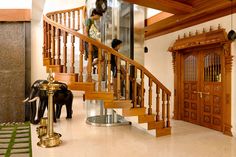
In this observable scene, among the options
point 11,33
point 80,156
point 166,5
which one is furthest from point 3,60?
point 166,5

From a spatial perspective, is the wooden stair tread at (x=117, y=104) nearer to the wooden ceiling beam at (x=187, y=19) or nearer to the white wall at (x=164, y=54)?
the wooden ceiling beam at (x=187, y=19)

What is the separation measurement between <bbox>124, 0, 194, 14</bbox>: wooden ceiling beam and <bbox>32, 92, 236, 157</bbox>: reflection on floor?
8.41 feet

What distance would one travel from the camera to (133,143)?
4125 mm

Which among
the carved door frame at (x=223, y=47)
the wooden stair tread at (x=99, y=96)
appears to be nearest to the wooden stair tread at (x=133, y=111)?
the wooden stair tread at (x=99, y=96)

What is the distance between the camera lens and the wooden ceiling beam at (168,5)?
4125mm

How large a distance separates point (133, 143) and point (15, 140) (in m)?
2.19

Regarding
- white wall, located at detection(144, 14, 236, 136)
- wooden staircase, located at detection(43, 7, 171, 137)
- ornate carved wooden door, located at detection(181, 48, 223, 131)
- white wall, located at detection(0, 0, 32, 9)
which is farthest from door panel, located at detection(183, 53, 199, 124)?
white wall, located at detection(0, 0, 32, 9)

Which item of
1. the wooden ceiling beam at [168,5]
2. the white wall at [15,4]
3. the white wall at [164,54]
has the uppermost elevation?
the white wall at [15,4]

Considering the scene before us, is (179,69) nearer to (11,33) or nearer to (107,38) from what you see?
(107,38)

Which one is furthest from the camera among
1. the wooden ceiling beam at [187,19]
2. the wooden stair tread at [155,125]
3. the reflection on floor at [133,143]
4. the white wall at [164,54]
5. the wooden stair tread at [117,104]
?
the white wall at [164,54]

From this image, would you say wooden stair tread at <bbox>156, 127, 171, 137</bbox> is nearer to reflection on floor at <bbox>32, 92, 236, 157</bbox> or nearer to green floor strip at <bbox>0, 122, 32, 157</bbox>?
reflection on floor at <bbox>32, 92, 236, 157</bbox>

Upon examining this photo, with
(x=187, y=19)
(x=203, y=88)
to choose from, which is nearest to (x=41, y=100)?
(x=203, y=88)

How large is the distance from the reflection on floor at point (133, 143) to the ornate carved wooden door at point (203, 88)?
14.0 inches

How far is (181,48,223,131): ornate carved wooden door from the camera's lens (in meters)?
5.19
